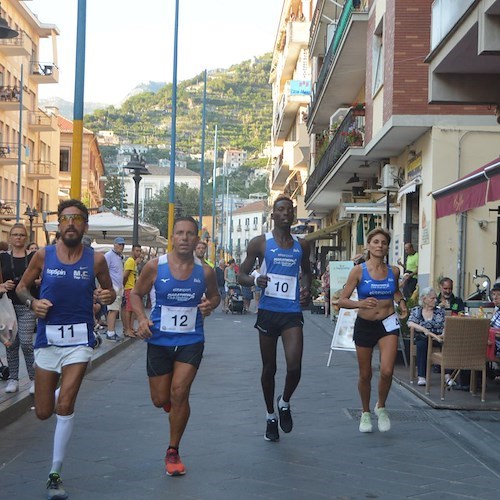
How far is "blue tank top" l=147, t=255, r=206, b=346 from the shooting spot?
23.6 feet

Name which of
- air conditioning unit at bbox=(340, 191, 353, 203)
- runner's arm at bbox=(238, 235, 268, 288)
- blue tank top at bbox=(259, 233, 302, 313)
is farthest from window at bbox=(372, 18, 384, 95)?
blue tank top at bbox=(259, 233, 302, 313)

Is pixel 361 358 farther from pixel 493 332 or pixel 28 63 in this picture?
pixel 28 63

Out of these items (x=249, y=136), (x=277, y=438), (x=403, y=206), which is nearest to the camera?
(x=277, y=438)

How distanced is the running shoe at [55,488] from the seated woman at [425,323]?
7270 mm

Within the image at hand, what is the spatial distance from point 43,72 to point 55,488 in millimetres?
60515

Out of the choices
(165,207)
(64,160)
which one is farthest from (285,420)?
(165,207)

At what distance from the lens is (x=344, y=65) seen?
30.0 meters

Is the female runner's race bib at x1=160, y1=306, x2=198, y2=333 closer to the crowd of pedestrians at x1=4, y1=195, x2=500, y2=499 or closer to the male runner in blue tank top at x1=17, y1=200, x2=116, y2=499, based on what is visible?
the crowd of pedestrians at x1=4, y1=195, x2=500, y2=499

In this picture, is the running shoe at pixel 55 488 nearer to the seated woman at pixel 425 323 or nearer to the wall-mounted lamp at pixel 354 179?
the seated woman at pixel 425 323

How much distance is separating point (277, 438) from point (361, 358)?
122 cm

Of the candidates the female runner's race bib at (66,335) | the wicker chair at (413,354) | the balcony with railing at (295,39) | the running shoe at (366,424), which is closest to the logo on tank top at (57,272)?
the female runner's race bib at (66,335)

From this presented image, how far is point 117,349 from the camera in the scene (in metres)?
17.9

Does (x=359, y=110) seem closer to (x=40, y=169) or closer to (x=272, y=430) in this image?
(x=272, y=430)

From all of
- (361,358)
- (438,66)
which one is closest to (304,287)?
(361,358)
